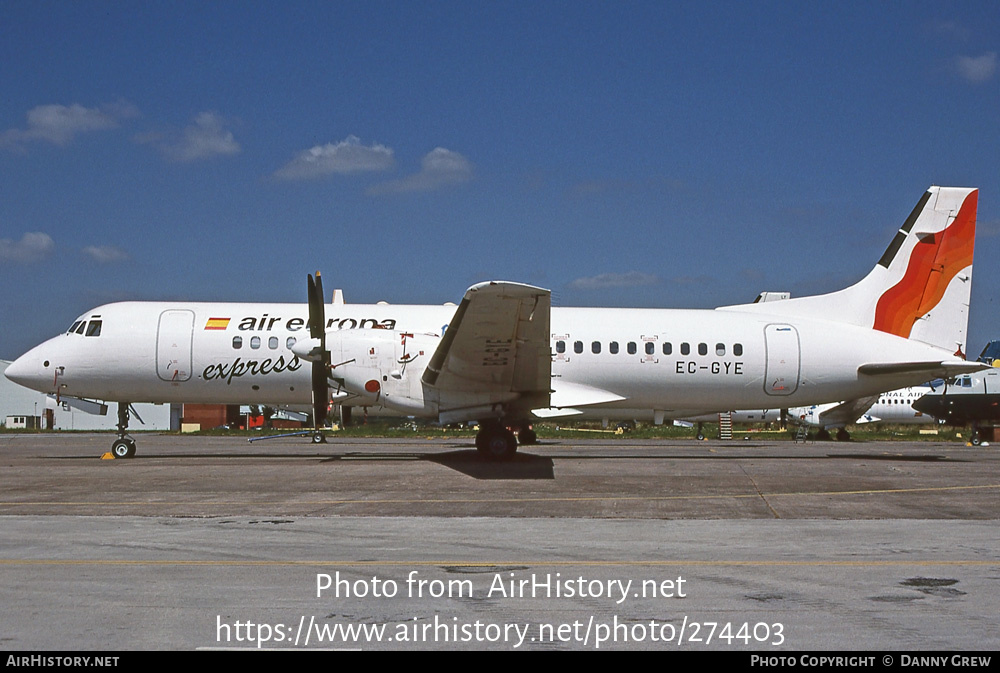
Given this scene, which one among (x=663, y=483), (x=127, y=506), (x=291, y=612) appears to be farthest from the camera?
(x=663, y=483)

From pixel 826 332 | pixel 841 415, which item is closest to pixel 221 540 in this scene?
pixel 826 332

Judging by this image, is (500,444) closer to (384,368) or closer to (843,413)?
(384,368)

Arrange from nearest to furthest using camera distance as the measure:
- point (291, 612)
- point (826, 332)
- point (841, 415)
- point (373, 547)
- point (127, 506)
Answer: point (291, 612)
point (373, 547)
point (127, 506)
point (826, 332)
point (841, 415)


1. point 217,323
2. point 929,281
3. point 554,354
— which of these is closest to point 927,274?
point 929,281

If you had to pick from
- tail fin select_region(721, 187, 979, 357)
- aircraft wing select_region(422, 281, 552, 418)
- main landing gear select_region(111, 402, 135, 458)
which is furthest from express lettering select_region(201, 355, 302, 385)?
tail fin select_region(721, 187, 979, 357)

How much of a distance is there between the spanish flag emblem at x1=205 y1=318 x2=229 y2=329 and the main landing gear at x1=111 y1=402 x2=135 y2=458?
9.92 ft

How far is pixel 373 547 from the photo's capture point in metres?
8.71

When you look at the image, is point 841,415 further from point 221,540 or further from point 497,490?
point 221,540

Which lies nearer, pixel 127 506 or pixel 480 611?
pixel 480 611

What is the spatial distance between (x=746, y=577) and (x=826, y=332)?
16639 millimetres

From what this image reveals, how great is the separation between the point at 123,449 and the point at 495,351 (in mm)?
10023

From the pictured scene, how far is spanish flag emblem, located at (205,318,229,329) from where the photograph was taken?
20.9 meters

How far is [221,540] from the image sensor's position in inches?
355
